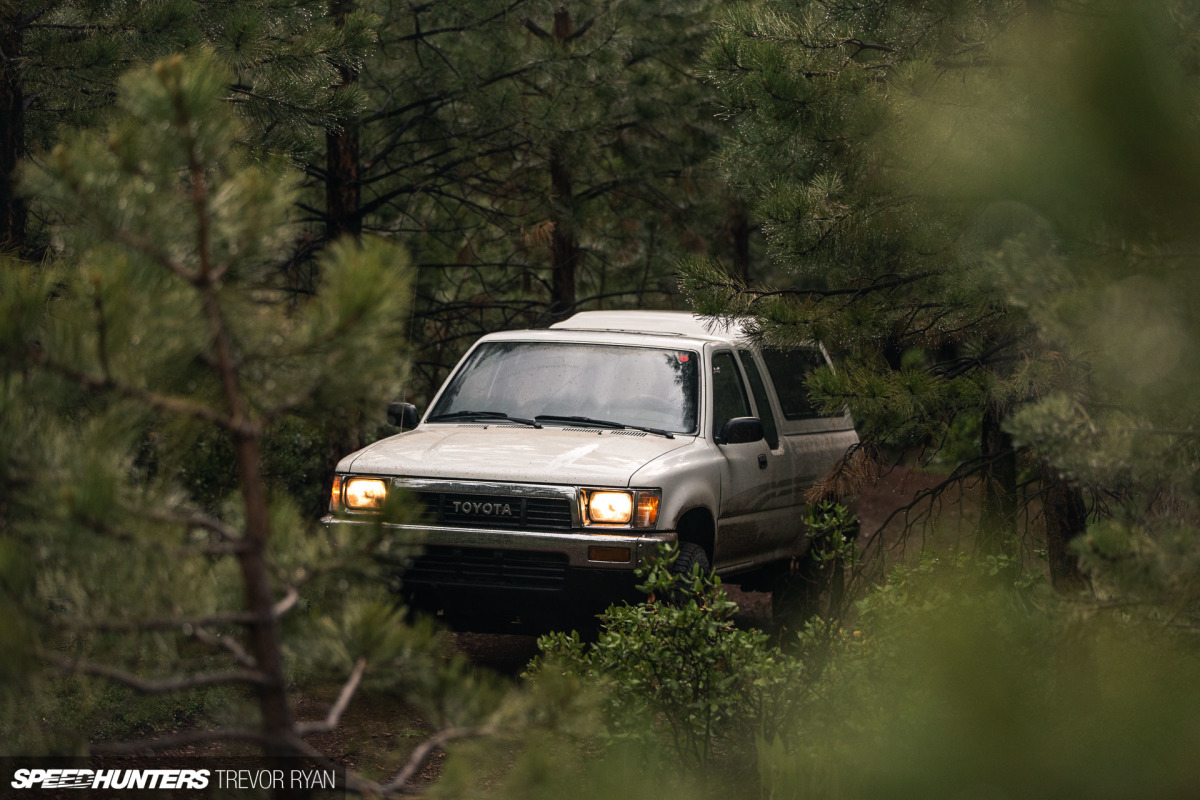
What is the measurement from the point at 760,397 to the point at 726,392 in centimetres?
59

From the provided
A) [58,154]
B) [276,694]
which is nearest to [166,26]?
[58,154]

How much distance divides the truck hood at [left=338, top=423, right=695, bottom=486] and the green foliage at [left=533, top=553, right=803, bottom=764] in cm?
143

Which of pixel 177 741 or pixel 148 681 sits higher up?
pixel 148 681

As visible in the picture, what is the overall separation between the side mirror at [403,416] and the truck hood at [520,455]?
203 mm

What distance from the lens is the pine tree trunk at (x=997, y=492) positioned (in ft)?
20.2

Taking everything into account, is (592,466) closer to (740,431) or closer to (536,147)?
(740,431)

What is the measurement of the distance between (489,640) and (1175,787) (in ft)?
22.6

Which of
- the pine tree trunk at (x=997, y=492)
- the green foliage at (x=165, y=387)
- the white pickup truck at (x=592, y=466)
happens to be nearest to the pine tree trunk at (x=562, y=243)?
the white pickup truck at (x=592, y=466)

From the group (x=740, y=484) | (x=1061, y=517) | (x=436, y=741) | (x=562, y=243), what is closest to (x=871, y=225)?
(x=1061, y=517)

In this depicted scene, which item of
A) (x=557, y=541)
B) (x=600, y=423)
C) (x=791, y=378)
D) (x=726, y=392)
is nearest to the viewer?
(x=557, y=541)

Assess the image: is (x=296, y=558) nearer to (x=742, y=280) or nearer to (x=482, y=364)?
(x=742, y=280)

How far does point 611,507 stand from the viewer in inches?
243

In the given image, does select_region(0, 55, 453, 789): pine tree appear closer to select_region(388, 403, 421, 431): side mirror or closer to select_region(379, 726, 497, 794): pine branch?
select_region(379, 726, 497, 794): pine branch

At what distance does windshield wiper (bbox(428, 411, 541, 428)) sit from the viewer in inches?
282
